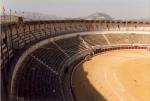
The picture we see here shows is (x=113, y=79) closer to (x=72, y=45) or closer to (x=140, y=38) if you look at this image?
(x=72, y=45)

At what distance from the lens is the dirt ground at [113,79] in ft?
96.6

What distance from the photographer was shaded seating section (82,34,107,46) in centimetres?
5411

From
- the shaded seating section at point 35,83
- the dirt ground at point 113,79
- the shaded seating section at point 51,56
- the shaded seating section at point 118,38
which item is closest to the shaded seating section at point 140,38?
the shaded seating section at point 118,38

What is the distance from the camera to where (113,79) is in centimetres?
3503

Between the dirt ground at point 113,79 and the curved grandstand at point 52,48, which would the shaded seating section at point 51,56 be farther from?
the dirt ground at point 113,79

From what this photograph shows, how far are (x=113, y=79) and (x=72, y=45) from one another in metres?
15.1

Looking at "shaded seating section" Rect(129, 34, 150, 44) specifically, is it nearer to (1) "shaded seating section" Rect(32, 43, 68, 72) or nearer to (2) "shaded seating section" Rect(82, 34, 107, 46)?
(2) "shaded seating section" Rect(82, 34, 107, 46)

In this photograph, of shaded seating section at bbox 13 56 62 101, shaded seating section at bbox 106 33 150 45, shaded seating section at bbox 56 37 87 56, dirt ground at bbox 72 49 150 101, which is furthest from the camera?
shaded seating section at bbox 106 33 150 45

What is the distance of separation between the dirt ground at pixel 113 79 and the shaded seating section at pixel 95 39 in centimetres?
567

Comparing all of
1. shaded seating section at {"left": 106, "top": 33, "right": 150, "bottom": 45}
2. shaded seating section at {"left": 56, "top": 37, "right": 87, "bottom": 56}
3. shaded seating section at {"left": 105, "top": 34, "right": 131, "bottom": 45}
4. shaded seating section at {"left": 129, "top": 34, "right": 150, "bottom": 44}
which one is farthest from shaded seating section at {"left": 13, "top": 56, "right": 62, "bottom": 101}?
shaded seating section at {"left": 129, "top": 34, "right": 150, "bottom": 44}

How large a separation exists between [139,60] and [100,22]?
19.5 meters

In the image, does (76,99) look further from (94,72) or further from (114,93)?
(94,72)

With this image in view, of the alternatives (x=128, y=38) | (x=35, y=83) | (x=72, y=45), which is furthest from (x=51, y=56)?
(x=128, y=38)

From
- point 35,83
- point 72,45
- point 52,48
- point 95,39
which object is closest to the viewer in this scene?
point 35,83
